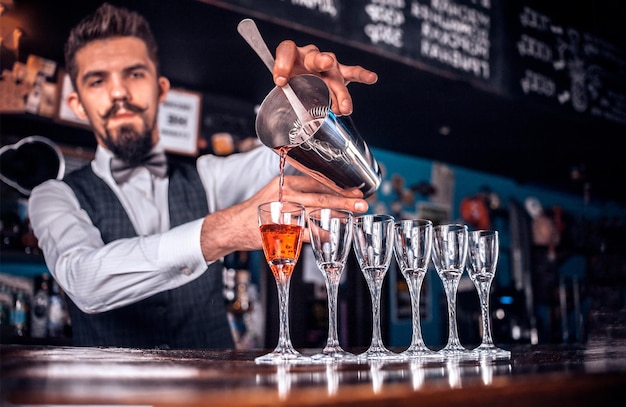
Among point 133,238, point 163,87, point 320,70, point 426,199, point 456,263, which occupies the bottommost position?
point 456,263

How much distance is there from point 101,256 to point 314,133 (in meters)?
0.96

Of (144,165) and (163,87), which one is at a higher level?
(163,87)

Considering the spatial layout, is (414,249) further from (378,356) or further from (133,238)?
(133,238)

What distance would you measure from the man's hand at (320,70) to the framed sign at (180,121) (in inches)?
53.3

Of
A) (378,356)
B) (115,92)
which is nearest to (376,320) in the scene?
(378,356)

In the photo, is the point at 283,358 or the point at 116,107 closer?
the point at 283,358

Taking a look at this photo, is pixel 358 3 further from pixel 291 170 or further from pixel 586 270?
pixel 586 270

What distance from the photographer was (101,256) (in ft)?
6.64

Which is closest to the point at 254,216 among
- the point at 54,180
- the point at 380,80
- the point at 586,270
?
the point at 54,180

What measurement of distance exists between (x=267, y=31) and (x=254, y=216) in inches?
44.0

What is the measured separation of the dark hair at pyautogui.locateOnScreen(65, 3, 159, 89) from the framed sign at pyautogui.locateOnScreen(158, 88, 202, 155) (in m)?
0.41

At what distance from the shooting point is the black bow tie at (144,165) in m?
2.44

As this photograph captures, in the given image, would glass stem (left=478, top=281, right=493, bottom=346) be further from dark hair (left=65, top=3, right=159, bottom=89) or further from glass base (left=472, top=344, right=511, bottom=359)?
dark hair (left=65, top=3, right=159, bottom=89)

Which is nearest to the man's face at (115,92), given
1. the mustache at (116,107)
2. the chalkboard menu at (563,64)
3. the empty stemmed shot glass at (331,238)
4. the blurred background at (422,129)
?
the mustache at (116,107)
